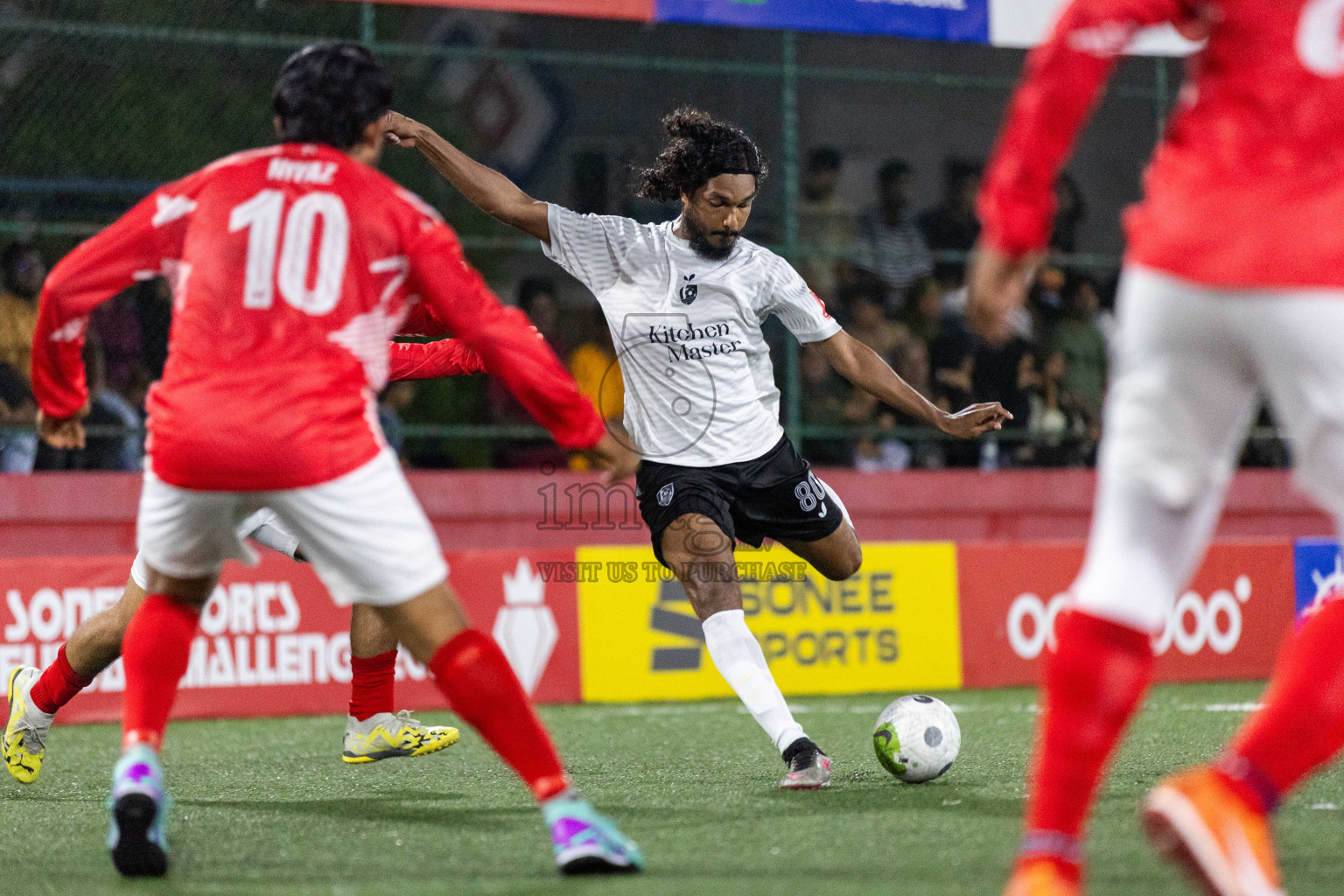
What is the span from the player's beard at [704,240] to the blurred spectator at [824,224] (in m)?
5.36

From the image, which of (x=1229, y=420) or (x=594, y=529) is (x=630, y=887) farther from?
(x=594, y=529)

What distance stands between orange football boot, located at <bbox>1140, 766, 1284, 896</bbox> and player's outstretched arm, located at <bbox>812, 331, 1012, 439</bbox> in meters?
2.47

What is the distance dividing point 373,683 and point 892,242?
7129 mm

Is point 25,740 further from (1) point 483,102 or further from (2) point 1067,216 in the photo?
(2) point 1067,216

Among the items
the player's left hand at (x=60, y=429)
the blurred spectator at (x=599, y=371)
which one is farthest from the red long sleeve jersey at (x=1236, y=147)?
the blurred spectator at (x=599, y=371)

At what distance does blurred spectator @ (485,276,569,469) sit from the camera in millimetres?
10156

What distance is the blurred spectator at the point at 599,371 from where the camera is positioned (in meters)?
10.5

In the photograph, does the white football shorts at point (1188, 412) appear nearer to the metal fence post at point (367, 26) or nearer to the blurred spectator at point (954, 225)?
the metal fence post at point (367, 26)

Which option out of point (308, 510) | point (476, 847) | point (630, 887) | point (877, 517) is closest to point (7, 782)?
point (476, 847)

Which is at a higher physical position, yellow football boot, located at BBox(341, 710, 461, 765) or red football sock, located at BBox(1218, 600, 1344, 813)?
red football sock, located at BBox(1218, 600, 1344, 813)

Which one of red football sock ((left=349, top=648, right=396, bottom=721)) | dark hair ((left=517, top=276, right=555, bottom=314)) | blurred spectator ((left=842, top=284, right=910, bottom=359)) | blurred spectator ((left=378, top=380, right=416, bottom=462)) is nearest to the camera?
red football sock ((left=349, top=648, right=396, bottom=721))

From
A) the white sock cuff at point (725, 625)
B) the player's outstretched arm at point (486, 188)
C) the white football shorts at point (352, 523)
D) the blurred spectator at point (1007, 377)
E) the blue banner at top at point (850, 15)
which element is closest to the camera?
the white football shorts at point (352, 523)

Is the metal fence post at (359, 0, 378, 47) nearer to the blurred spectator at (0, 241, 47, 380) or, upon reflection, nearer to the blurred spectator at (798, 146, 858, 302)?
the blurred spectator at (0, 241, 47, 380)

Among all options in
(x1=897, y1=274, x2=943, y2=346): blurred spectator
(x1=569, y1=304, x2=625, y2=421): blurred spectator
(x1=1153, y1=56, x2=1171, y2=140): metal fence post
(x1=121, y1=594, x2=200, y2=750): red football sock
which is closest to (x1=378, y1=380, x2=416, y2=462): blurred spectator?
(x1=569, y1=304, x2=625, y2=421): blurred spectator
